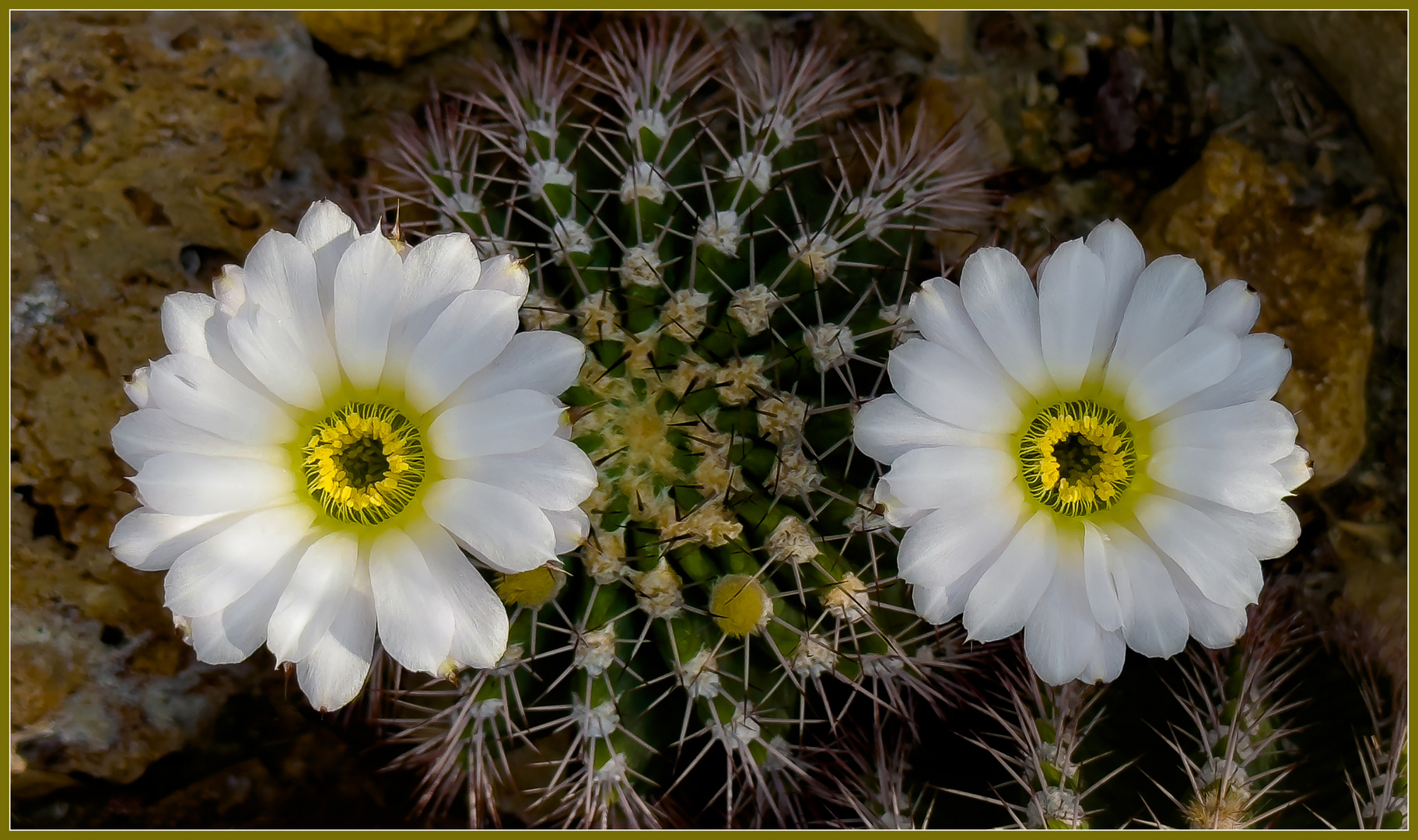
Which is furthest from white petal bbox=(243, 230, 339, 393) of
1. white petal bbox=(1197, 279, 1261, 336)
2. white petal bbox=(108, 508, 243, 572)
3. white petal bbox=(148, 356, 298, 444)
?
white petal bbox=(1197, 279, 1261, 336)

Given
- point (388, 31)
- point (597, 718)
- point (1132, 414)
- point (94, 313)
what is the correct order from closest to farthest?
point (1132, 414)
point (597, 718)
point (94, 313)
point (388, 31)

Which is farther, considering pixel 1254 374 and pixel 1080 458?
pixel 1080 458

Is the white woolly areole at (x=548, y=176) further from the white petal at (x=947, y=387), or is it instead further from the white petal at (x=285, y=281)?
the white petal at (x=947, y=387)

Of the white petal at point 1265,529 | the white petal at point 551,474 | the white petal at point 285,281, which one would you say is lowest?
the white petal at point 551,474

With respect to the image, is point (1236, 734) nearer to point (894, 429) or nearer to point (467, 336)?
point (894, 429)

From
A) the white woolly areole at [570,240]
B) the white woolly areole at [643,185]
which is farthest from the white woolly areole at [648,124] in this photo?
the white woolly areole at [570,240]

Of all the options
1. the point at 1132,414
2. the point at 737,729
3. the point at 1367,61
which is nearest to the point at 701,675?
the point at 737,729

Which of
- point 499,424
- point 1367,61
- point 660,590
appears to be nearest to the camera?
point 499,424
